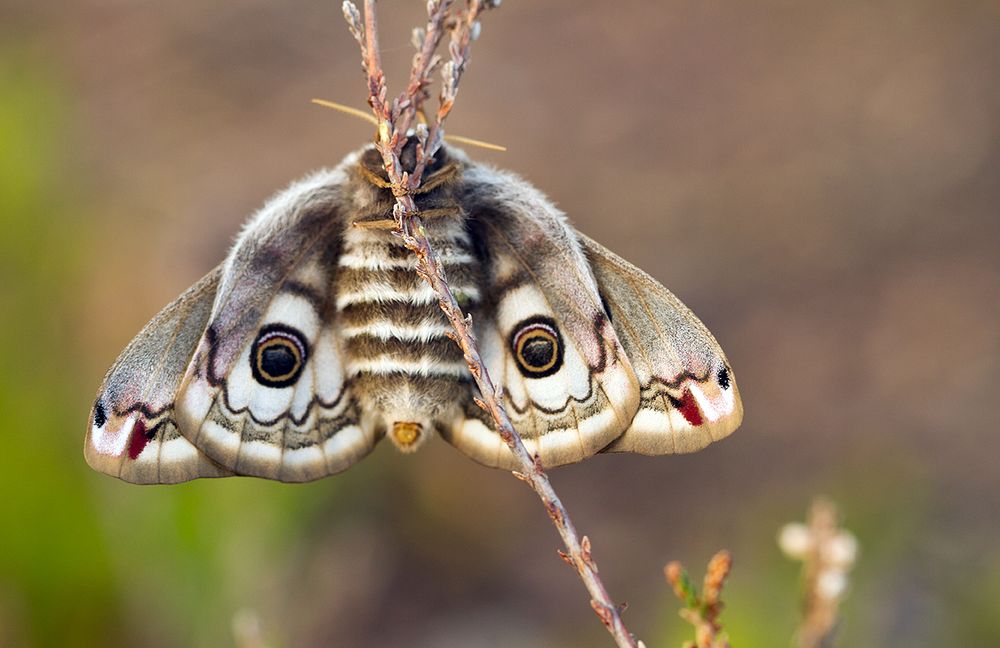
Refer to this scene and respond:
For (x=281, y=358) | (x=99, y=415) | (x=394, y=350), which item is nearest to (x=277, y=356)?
(x=281, y=358)

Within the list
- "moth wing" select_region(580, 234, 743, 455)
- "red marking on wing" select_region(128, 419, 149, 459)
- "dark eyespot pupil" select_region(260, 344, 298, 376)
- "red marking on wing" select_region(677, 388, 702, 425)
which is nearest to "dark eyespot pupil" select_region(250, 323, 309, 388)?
"dark eyespot pupil" select_region(260, 344, 298, 376)

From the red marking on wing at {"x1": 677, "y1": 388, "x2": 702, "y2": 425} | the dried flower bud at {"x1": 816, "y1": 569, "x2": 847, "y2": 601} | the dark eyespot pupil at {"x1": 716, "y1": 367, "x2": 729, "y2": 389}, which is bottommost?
the dried flower bud at {"x1": 816, "y1": 569, "x2": 847, "y2": 601}

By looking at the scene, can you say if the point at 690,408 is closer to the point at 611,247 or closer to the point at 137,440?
the point at 137,440

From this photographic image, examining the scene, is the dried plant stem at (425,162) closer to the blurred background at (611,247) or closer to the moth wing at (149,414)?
the moth wing at (149,414)

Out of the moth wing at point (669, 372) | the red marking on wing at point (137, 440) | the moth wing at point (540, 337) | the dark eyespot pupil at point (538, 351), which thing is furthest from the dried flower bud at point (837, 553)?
the red marking on wing at point (137, 440)

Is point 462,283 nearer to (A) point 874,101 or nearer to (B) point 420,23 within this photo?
(A) point 874,101

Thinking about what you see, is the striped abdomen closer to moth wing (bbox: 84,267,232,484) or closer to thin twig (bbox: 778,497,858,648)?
moth wing (bbox: 84,267,232,484)

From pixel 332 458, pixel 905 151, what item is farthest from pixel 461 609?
pixel 905 151
